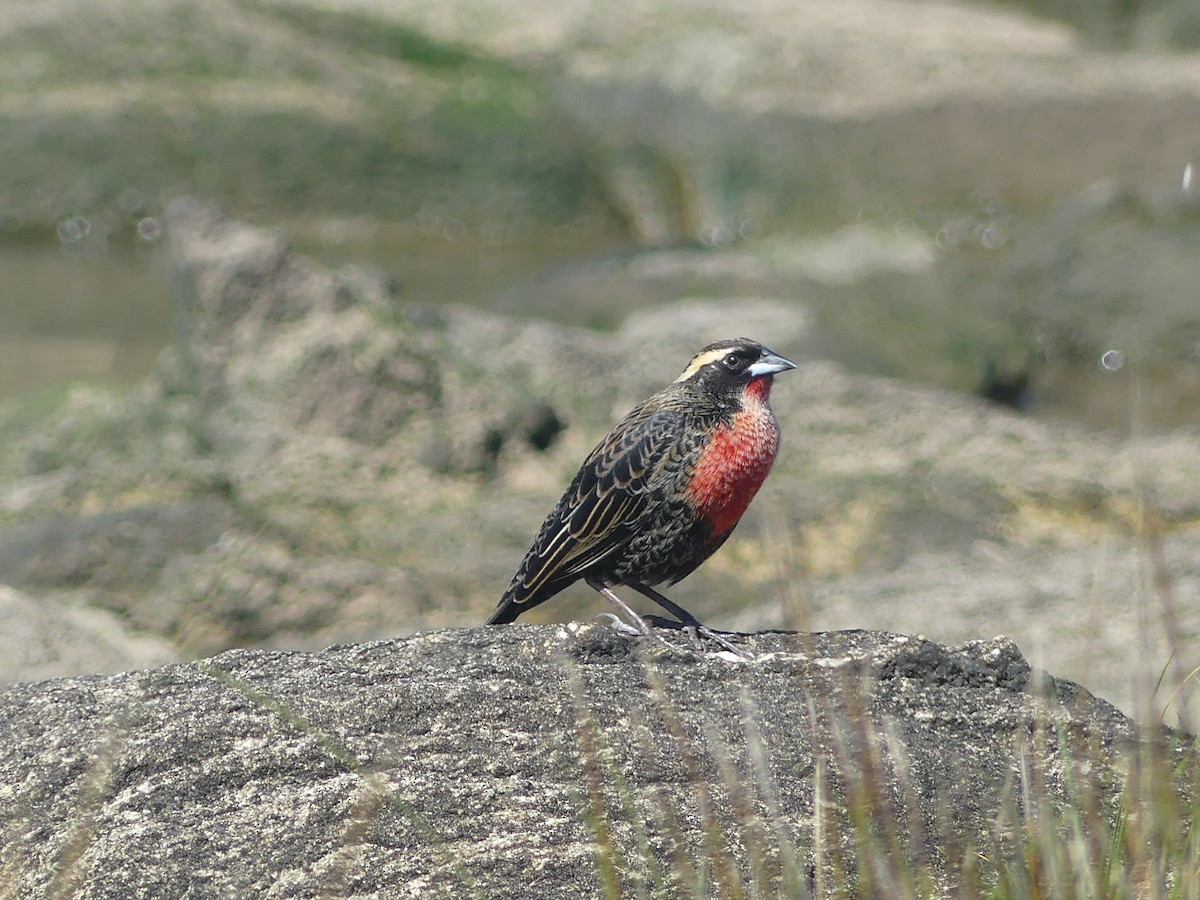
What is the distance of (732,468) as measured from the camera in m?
5.05

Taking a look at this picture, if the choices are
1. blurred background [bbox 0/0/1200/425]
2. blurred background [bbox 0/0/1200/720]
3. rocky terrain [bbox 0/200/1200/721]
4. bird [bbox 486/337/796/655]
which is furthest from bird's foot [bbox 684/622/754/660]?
blurred background [bbox 0/0/1200/425]

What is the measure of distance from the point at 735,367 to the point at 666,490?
1.94 feet

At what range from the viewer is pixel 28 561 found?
23.3 ft

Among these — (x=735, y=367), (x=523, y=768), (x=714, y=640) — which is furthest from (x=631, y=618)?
(x=523, y=768)

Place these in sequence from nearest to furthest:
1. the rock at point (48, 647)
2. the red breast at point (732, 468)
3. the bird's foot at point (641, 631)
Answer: the bird's foot at point (641, 631) < the red breast at point (732, 468) < the rock at point (48, 647)

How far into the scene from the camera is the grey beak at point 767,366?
5.36 meters

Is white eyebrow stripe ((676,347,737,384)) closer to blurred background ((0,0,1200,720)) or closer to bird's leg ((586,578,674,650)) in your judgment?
bird's leg ((586,578,674,650))

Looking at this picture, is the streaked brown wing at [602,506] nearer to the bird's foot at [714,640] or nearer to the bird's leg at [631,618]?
the bird's leg at [631,618]

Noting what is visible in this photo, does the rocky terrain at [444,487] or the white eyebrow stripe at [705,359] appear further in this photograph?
the rocky terrain at [444,487]

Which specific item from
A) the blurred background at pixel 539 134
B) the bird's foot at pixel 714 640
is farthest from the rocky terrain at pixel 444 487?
the blurred background at pixel 539 134

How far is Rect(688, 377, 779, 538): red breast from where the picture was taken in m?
5.04

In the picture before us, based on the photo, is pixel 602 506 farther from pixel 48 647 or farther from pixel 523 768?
pixel 48 647

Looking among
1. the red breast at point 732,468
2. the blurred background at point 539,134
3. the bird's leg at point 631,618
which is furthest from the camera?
the blurred background at point 539,134

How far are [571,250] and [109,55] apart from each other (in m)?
6.08
